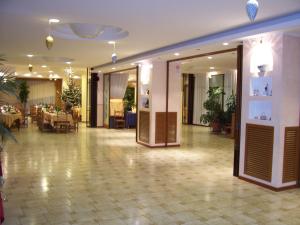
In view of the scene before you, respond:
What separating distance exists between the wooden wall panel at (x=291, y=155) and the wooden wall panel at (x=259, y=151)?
23 cm

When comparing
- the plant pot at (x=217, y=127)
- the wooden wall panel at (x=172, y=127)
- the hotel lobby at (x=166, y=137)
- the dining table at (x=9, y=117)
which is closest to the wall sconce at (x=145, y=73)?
the hotel lobby at (x=166, y=137)

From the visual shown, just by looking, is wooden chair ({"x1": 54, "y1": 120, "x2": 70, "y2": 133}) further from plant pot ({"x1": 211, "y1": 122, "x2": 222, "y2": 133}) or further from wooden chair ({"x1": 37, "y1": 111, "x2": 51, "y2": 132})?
plant pot ({"x1": 211, "y1": 122, "x2": 222, "y2": 133})

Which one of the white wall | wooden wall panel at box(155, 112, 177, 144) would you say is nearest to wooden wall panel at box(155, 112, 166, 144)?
wooden wall panel at box(155, 112, 177, 144)

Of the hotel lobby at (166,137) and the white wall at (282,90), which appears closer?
the hotel lobby at (166,137)

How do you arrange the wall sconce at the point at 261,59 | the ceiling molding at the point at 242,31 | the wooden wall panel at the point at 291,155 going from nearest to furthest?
the ceiling molding at the point at 242,31, the wooden wall panel at the point at 291,155, the wall sconce at the point at 261,59

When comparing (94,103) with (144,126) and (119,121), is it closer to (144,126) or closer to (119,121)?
(119,121)

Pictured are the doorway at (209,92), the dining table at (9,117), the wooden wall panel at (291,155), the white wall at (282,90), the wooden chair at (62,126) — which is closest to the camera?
the white wall at (282,90)

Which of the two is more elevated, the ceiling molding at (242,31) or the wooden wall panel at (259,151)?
the ceiling molding at (242,31)

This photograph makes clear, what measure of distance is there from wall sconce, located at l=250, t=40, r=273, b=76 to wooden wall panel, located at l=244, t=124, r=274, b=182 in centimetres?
101

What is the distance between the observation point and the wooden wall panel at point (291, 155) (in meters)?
5.57

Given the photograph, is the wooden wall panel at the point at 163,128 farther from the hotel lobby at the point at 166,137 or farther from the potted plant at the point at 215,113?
the potted plant at the point at 215,113

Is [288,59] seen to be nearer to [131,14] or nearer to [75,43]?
[131,14]

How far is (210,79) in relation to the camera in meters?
16.8

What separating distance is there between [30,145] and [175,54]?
5.16 m
